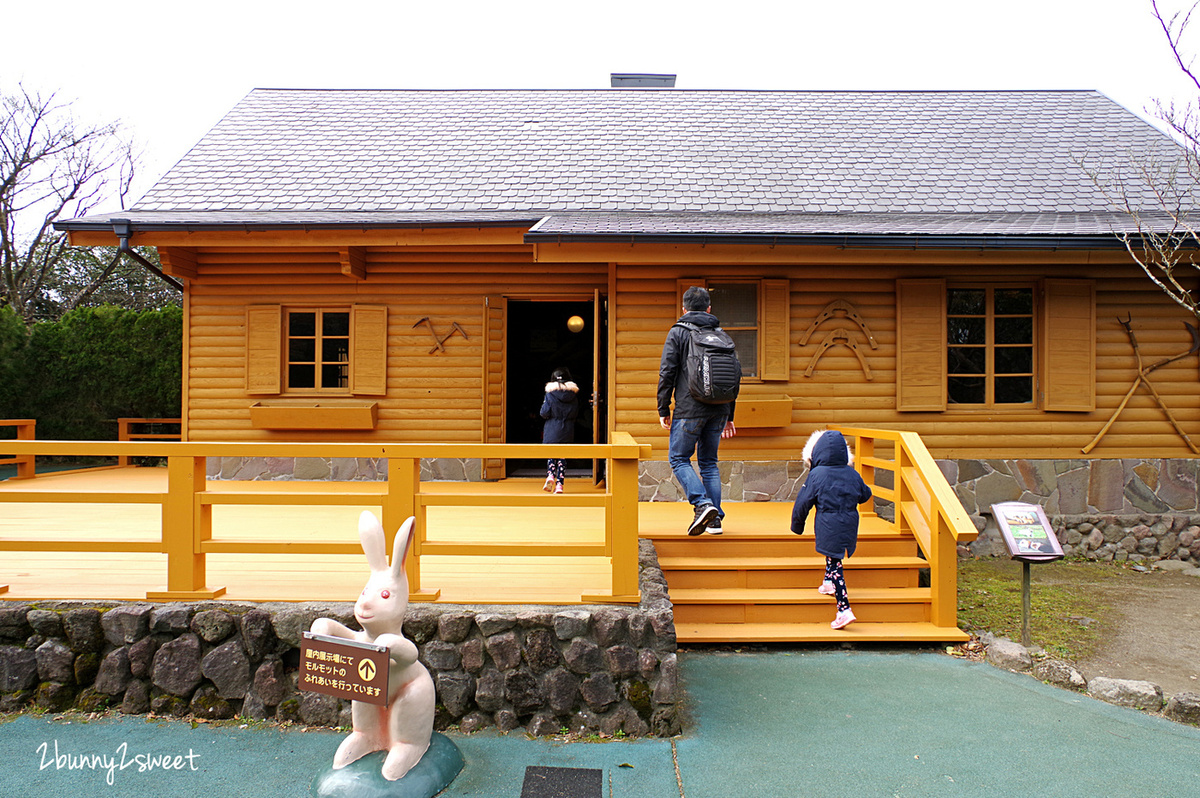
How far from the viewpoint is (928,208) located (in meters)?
8.36

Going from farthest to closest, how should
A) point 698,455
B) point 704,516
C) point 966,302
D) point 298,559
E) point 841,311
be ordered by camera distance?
1. point 966,302
2. point 841,311
3. point 698,455
4. point 704,516
5. point 298,559

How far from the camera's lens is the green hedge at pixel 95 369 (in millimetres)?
12695

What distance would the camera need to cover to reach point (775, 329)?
24.2 feet

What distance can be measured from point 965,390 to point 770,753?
18.5ft

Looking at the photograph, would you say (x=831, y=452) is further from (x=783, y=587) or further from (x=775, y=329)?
(x=775, y=329)

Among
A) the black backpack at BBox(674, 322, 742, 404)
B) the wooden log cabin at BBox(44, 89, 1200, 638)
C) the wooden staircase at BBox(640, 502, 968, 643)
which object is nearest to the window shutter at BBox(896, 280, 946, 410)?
the wooden log cabin at BBox(44, 89, 1200, 638)

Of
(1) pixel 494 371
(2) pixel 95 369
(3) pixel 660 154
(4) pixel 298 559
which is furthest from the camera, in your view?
(2) pixel 95 369

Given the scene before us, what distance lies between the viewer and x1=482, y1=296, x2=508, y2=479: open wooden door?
27.2 feet

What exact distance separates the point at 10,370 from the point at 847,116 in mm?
15105

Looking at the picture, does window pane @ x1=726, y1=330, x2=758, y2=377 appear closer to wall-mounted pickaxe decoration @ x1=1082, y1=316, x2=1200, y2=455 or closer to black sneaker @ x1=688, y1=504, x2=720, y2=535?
black sneaker @ x1=688, y1=504, x2=720, y2=535

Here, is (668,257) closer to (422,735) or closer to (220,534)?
(220,534)

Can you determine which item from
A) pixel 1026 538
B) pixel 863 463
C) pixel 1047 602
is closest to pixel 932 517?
pixel 1026 538

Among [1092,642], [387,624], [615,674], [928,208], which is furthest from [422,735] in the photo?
[928,208]

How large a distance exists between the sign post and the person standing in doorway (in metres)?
1.90
